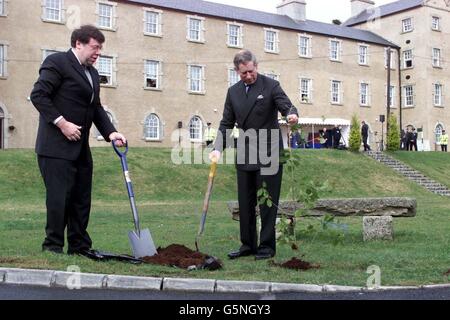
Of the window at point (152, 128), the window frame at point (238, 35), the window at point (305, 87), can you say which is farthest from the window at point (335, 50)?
the window at point (152, 128)

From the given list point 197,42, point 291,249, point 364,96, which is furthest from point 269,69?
point 291,249

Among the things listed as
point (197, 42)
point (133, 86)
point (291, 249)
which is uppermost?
point (197, 42)

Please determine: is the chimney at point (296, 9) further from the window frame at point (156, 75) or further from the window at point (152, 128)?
the window at point (152, 128)

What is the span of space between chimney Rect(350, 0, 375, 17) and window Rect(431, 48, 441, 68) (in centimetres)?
890

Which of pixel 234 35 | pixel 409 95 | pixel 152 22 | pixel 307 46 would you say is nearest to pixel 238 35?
pixel 234 35

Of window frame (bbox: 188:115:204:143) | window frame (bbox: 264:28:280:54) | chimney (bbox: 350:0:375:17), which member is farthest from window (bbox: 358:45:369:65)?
window frame (bbox: 188:115:204:143)

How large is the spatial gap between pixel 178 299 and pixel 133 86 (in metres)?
34.7

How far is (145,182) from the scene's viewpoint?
2483 cm

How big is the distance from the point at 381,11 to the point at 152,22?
26.7 metres

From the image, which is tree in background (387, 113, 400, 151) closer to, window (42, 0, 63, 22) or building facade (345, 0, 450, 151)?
building facade (345, 0, 450, 151)

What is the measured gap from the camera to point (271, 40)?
44719 mm

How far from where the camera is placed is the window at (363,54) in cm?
5006

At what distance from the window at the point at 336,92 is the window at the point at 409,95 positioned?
312 inches
